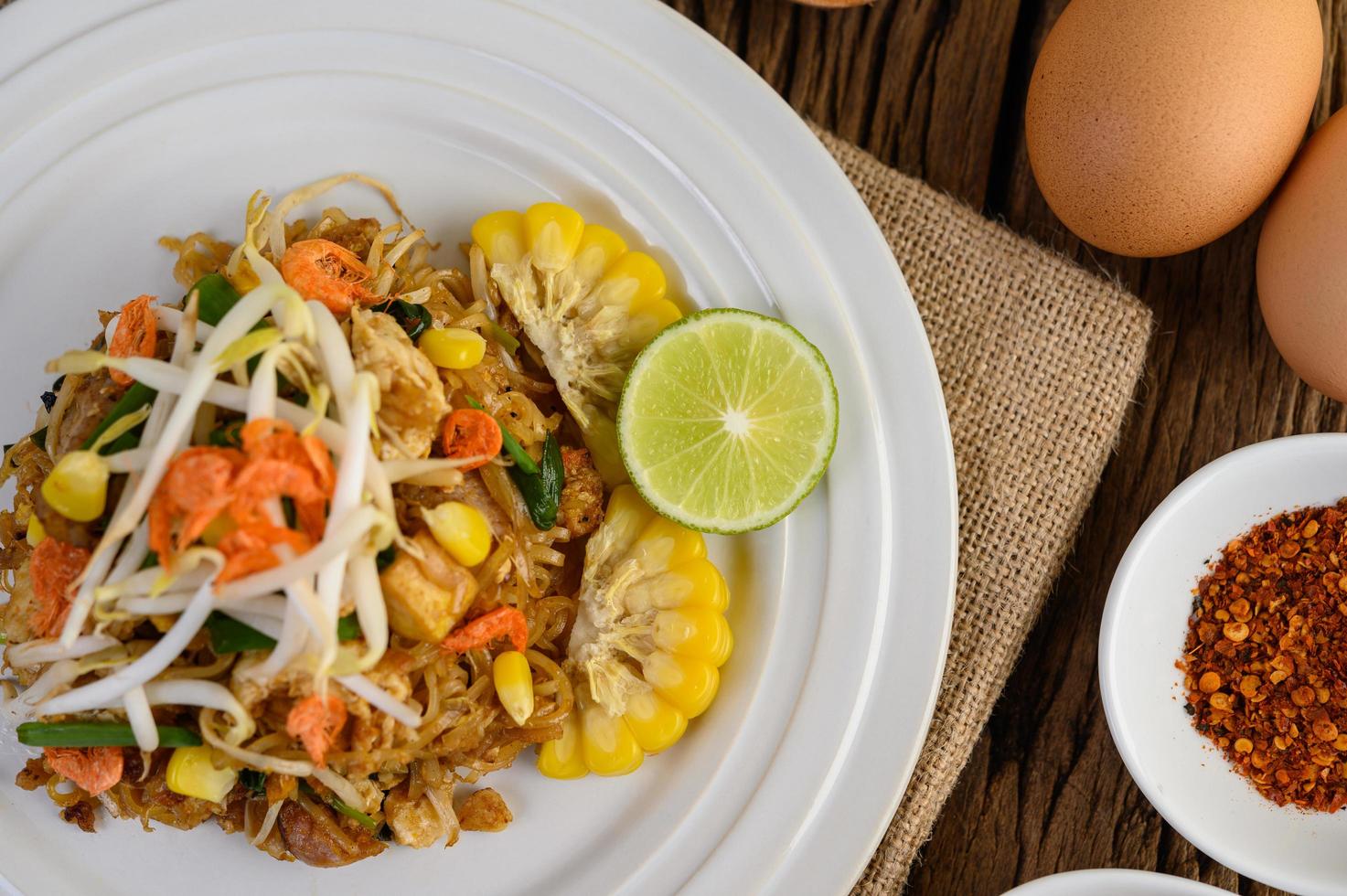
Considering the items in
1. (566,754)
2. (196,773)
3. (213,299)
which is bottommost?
(566,754)

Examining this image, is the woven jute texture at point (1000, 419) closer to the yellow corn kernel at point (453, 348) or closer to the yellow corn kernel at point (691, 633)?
the yellow corn kernel at point (691, 633)

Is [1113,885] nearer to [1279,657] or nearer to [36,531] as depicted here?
[1279,657]

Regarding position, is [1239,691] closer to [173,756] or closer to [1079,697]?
[1079,697]

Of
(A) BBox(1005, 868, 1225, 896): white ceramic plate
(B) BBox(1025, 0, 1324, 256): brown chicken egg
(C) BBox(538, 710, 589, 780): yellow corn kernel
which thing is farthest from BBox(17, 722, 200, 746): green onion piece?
(B) BBox(1025, 0, 1324, 256): brown chicken egg

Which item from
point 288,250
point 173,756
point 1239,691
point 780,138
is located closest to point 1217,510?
point 1239,691

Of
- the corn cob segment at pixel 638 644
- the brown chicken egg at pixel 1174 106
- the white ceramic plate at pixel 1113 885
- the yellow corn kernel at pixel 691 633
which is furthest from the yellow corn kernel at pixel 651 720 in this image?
the brown chicken egg at pixel 1174 106

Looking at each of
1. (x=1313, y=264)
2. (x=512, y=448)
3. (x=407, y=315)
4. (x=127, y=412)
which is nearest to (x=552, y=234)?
(x=407, y=315)
